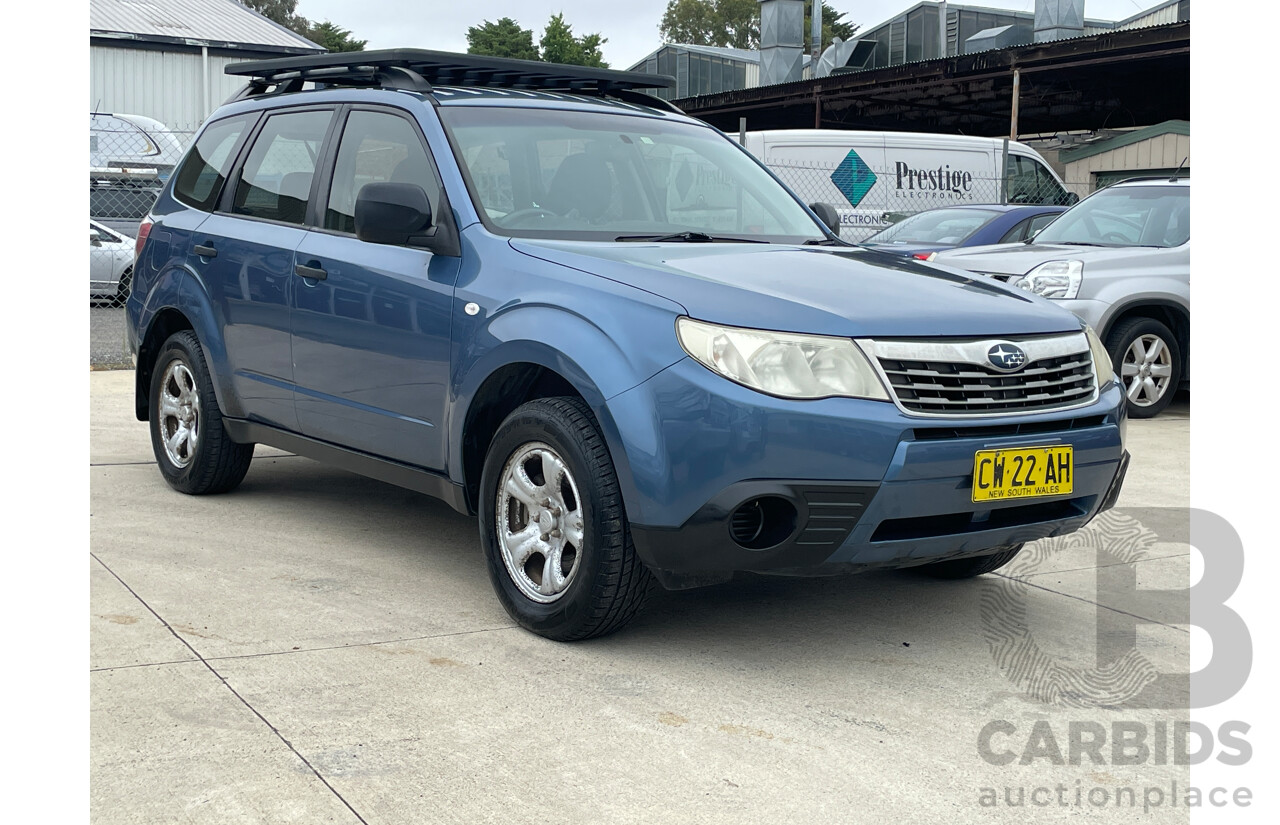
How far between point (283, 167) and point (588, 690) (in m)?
2.90

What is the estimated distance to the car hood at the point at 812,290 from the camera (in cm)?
380

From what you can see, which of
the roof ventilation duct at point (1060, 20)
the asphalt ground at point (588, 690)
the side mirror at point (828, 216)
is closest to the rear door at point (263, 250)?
the asphalt ground at point (588, 690)

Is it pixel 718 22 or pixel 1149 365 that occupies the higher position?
pixel 718 22

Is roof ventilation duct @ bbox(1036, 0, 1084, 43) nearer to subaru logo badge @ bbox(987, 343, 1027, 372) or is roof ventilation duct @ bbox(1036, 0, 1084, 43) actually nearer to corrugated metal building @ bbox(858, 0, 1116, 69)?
corrugated metal building @ bbox(858, 0, 1116, 69)

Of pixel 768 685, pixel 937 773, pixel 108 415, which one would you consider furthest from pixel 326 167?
pixel 108 415

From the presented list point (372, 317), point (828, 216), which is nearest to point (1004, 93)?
point (828, 216)

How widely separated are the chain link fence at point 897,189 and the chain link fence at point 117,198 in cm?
754

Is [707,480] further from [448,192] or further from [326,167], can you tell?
[326,167]

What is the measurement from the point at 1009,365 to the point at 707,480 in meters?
0.96

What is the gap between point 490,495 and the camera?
4.34m

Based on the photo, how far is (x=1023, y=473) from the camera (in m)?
3.90

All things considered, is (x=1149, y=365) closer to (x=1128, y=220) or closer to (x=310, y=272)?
(x=1128, y=220)

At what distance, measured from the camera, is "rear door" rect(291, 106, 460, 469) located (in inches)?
182

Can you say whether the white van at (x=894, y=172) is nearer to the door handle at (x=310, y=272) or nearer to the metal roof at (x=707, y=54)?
the door handle at (x=310, y=272)
